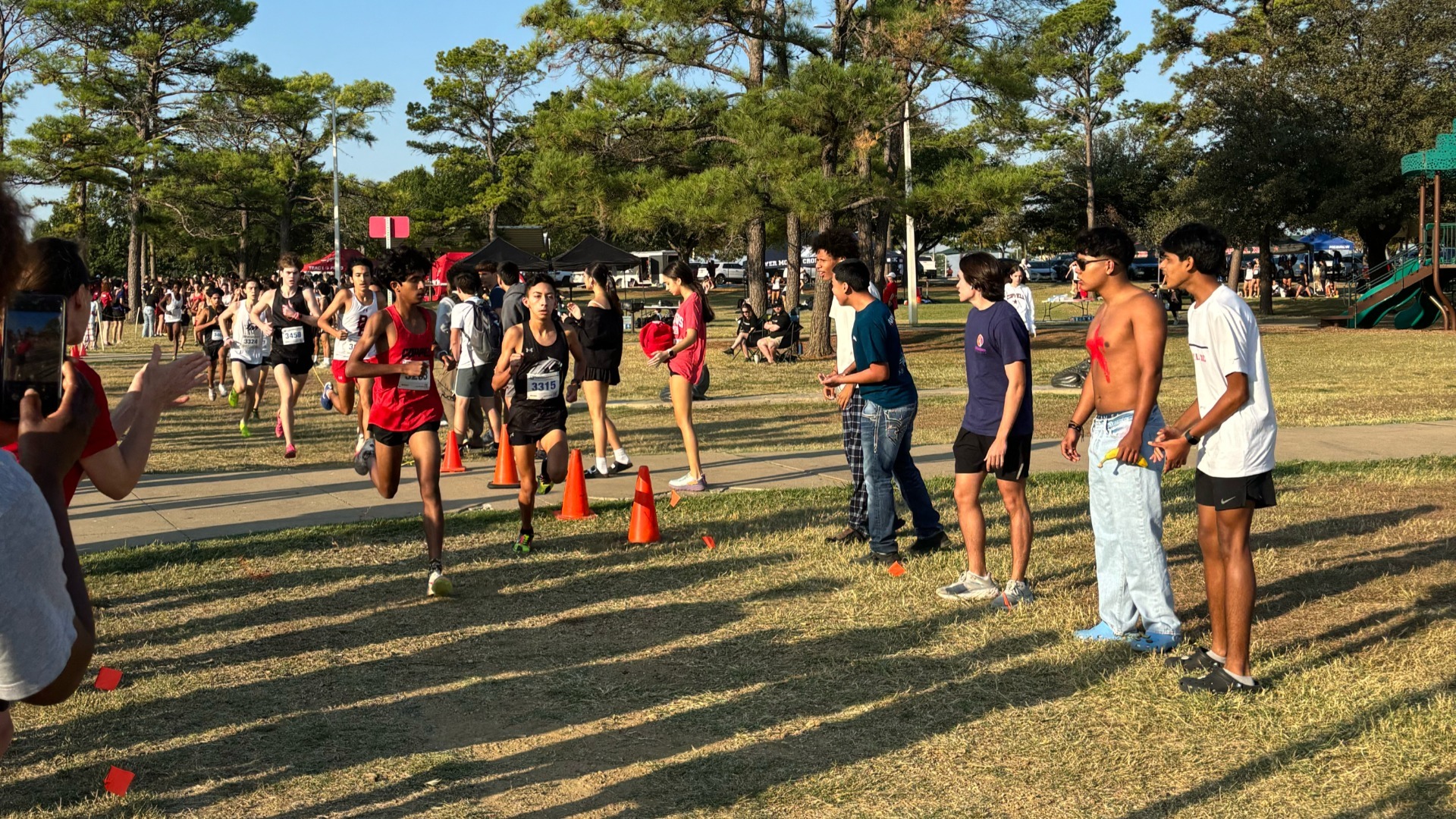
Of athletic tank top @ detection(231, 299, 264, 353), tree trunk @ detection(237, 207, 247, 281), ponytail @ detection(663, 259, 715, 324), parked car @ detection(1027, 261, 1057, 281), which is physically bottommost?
athletic tank top @ detection(231, 299, 264, 353)

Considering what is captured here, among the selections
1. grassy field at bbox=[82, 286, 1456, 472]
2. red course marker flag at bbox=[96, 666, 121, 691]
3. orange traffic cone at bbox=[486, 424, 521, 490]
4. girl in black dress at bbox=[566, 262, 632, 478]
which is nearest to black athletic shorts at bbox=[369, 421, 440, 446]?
red course marker flag at bbox=[96, 666, 121, 691]

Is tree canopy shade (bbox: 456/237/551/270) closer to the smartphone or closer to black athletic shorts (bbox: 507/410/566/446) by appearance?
black athletic shorts (bbox: 507/410/566/446)

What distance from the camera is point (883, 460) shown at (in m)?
7.56

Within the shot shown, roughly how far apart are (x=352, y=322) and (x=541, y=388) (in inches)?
222

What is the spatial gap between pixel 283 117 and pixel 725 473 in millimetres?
47874

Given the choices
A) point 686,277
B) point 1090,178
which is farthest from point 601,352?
point 1090,178

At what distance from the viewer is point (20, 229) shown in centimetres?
221

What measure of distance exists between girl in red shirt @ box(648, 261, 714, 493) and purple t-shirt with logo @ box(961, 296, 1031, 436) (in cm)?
374

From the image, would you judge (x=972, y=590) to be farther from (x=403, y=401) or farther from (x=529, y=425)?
(x=403, y=401)

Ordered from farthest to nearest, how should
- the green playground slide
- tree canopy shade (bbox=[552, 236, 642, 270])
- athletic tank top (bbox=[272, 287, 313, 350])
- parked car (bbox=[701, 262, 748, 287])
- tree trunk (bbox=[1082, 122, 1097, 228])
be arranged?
parked car (bbox=[701, 262, 748, 287]) → tree trunk (bbox=[1082, 122, 1097, 228]) → tree canopy shade (bbox=[552, 236, 642, 270]) → the green playground slide → athletic tank top (bbox=[272, 287, 313, 350])

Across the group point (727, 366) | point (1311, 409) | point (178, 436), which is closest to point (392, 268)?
point (178, 436)

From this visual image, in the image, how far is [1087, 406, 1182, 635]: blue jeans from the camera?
19.2 feet

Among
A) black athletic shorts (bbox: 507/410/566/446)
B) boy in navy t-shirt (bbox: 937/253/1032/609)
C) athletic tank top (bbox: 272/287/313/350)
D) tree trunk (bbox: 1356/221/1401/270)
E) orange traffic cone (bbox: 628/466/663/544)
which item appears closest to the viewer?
boy in navy t-shirt (bbox: 937/253/1032/609)

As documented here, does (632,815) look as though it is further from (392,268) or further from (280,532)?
(280,532)
